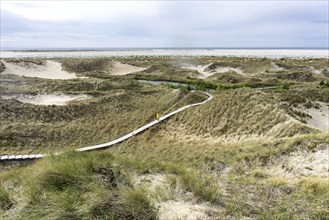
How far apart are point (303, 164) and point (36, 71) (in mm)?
60243

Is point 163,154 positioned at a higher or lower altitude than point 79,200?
lower

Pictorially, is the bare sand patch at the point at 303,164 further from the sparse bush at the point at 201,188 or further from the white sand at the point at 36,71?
the white sand at the point at 36,71

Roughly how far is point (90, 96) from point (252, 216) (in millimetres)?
34560

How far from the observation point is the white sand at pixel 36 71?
58.4 metres

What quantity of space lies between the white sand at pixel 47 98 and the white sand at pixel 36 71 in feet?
73.7

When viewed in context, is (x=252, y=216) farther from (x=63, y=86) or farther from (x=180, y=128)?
(x=63, y=86)

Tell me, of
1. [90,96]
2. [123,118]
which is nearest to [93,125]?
[123,118]

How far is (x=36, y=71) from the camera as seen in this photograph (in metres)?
62.1

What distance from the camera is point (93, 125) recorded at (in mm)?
27438

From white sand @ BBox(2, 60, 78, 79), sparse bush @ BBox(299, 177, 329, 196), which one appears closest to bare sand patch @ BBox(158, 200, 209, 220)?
sparse bush @ BBox(299, 177, 329, 196)

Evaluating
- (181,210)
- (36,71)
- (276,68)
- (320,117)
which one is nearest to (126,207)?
(181,210)

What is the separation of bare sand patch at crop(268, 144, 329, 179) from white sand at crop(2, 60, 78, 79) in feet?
173

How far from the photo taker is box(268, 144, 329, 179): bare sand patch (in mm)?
11547

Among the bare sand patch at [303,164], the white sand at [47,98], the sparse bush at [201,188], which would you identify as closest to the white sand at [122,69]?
the white sand at [47,98]
